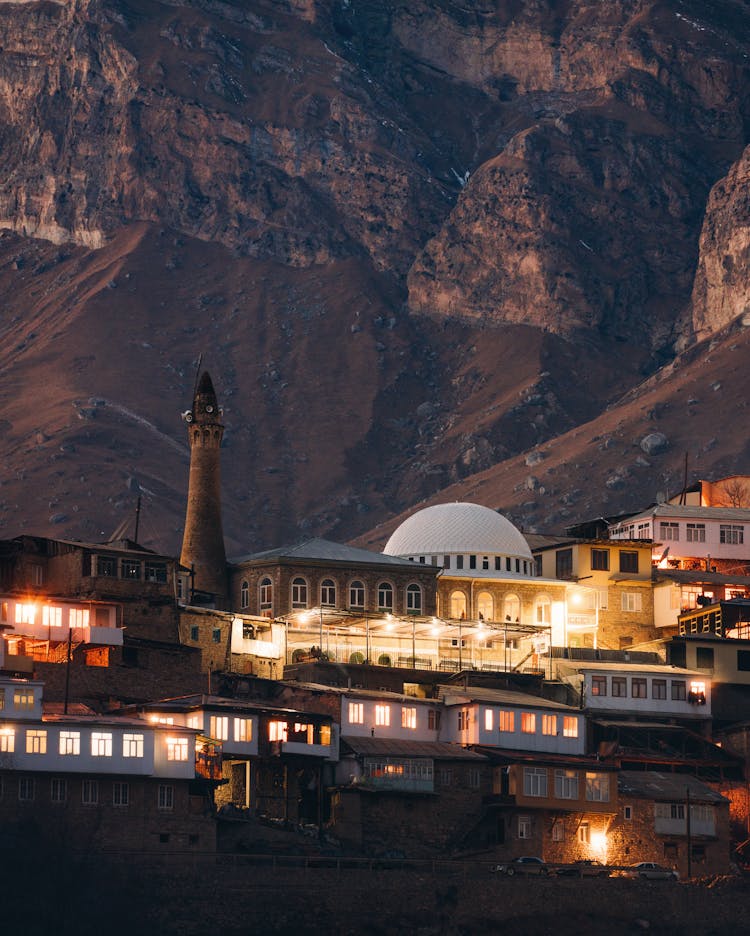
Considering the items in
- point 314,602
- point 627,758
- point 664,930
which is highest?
point 314,602

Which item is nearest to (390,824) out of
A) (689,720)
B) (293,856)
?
(293,856)

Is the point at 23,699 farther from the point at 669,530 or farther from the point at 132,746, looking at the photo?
the point at 669,530

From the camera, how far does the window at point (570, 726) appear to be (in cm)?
12512

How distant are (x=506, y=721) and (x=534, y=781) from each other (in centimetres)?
619

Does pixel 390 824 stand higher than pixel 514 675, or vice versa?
pixel 514 675

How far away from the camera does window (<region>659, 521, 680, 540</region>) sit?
161250 millimetres

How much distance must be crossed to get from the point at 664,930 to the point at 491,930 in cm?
831

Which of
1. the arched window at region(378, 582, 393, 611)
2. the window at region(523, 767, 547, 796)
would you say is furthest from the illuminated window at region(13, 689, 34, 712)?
the arched window at region(378, 582, 393, 611)

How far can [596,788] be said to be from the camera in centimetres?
11819

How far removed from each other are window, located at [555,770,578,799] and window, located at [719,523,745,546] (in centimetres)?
4744

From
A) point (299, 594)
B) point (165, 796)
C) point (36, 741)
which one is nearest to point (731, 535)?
point (299, 594)

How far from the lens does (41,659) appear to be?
400ft

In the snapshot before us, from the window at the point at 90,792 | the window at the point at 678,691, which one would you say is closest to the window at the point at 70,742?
the window at the point at 90,792

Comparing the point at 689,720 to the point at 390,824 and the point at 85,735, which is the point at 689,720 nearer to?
the point at 390,824
